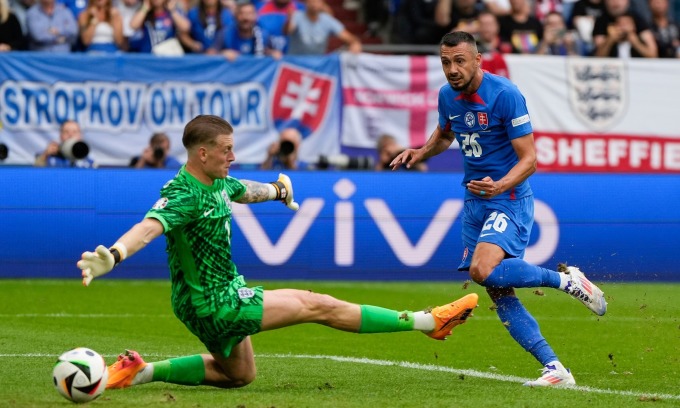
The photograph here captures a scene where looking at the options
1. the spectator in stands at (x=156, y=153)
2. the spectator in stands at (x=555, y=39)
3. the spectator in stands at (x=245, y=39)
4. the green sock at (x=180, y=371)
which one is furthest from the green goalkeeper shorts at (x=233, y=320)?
the spectator in stands at (x=555, y=39)

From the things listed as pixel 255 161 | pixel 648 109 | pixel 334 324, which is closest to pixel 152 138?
pixel 255 161

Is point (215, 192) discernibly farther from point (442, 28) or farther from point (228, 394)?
point (442, 28)

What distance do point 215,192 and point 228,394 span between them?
49.7 inches

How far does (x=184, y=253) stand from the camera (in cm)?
737

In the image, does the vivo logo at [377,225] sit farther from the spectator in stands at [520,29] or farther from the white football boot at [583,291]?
the white football boot at [583,291]

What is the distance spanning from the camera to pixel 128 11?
60.8ft

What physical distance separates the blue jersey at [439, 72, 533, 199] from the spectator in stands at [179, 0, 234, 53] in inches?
415

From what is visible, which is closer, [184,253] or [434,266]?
[184,253]

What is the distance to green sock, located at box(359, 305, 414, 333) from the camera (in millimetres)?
7756

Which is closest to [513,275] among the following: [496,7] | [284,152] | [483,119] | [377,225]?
[483,119]

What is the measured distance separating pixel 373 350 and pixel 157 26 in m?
9.29

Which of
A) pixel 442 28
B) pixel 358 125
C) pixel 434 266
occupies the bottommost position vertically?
pixel 434 266

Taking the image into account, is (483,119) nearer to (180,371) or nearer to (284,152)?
(180,371)

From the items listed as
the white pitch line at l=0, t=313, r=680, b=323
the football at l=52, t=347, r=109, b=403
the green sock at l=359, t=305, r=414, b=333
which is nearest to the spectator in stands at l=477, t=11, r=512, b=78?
the white pitch line at l=0, t=313, r=680, b=323
